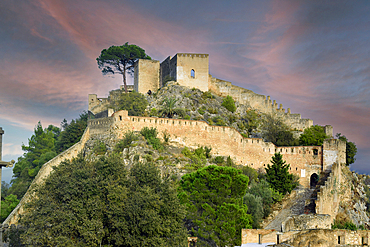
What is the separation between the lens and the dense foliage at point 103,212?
15.8m

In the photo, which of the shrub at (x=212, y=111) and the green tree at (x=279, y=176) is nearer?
the green tree at (x=279, y=176)

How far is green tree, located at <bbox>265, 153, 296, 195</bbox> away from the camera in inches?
1190

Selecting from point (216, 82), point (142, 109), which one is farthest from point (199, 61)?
point (142, 109)

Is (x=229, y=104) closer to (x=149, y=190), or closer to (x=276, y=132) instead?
(x=276, y=132)

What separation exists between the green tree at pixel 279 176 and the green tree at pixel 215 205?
307 inches

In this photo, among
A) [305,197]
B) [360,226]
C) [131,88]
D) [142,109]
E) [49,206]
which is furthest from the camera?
[131,88]

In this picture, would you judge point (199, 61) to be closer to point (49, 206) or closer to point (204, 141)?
point (204, 141)

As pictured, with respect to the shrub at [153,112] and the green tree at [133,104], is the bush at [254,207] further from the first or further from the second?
the green tree at [133,104]

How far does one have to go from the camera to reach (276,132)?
41250 millimetres

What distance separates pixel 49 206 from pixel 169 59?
33.2 m

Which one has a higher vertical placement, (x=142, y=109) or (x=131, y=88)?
(x=131, y=88)

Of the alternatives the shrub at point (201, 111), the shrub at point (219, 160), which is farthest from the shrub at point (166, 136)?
the shrub at point (201, 111)

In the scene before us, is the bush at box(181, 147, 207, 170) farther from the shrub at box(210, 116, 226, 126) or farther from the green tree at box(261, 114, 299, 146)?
the green tree at box(261, 114, 299, 146)

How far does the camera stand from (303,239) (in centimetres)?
1380
